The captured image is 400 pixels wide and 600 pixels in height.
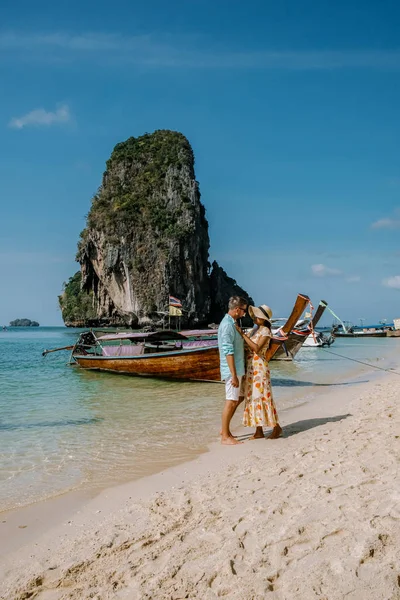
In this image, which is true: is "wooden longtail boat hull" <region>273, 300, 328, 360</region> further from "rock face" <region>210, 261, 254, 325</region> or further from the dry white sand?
"rock face" <region>210, 261, 254, 325</region>

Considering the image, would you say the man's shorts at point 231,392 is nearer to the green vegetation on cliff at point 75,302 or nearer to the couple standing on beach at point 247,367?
the couple standing on beach at point 247,367

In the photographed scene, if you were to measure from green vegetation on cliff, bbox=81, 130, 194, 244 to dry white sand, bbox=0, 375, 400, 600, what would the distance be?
62675 mm

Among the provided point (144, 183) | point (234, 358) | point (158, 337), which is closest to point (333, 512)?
point (234, 358)

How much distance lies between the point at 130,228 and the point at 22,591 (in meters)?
67.8

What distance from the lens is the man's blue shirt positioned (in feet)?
18.2

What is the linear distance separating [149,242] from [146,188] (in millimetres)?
9976

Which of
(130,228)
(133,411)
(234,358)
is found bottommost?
(133,411)

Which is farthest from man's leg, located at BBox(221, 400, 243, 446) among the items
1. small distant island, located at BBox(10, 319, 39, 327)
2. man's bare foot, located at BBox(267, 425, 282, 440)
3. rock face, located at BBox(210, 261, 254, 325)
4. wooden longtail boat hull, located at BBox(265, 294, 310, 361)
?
small distant island, located at BBox(10, 319, 39, 327)

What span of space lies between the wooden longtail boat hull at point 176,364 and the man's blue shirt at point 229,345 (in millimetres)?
6930

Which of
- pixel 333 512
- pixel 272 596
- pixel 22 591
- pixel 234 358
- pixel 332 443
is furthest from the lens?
pixel 234 358

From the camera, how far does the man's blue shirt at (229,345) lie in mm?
5543

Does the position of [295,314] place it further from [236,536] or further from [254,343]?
[236,536]

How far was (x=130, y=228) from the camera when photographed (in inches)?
2704

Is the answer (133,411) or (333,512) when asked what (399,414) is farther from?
(133,411)
